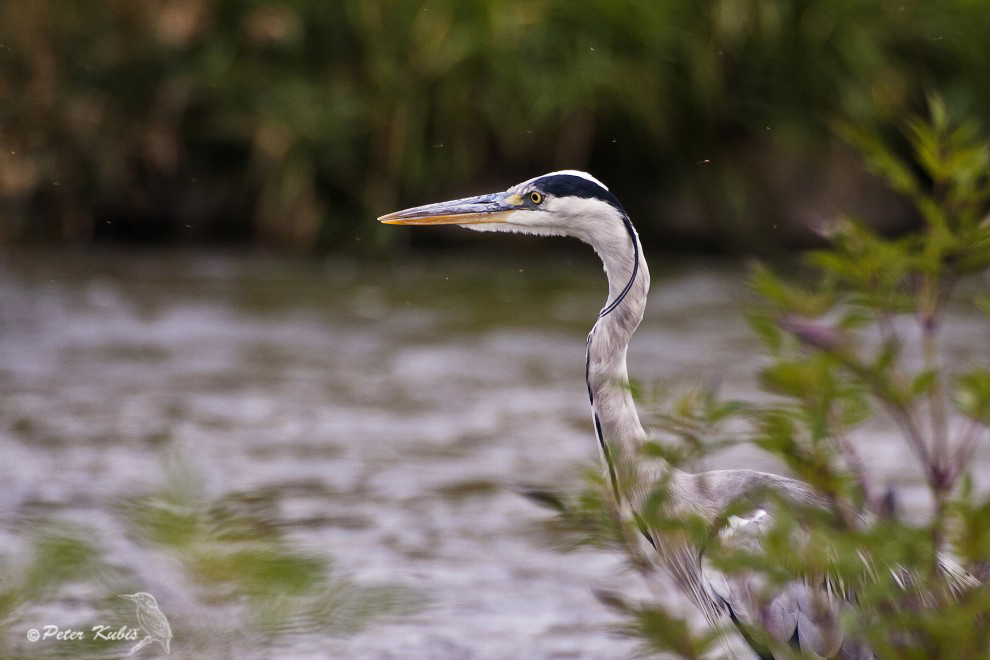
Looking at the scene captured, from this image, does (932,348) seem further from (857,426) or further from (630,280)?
(630,280)

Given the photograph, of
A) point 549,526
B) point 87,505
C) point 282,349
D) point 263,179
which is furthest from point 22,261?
point 549,526

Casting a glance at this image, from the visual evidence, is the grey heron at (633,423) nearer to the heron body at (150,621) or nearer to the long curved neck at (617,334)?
the long curved neck at (617,334)

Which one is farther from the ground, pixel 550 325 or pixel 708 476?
pixel 708 476

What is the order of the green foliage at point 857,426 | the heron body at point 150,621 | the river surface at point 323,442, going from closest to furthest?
the green foliage at point 857,426 < the river surface at point 323,442 < the heron body at point 150,621

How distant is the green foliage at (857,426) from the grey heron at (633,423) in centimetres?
56

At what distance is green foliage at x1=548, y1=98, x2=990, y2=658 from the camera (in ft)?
5.94

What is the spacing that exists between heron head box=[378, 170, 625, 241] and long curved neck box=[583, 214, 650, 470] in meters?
0.04

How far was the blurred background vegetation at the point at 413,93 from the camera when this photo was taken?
816 cm

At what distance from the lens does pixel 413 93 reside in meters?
8.23

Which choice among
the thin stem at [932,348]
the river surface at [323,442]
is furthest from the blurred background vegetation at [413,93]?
the thin stem at [932,348]

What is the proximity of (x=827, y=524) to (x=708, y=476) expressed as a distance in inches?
41.3

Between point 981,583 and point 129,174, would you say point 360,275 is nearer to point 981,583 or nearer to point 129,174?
point 129,174

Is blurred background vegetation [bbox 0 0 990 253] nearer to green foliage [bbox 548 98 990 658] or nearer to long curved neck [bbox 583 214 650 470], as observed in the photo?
long curved neck [bbox 583 214 650 470]

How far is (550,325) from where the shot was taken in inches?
293
